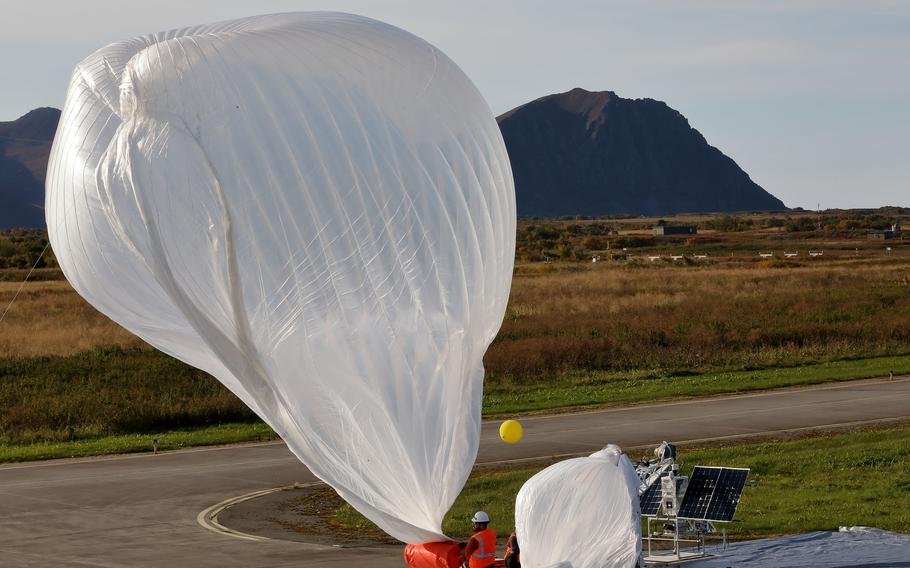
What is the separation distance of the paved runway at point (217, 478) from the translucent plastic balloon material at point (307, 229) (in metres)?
5.72

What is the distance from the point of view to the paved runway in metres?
21.0

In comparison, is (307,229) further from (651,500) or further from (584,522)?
(651,500)

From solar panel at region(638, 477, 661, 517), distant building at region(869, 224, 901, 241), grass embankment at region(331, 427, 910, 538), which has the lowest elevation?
grass embankment at region(331, 427, 910, 538)

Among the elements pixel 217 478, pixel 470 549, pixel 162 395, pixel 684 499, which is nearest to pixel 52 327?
pixel 162 395

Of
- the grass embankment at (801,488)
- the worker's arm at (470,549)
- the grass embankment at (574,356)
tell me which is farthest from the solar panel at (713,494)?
the grass embankment at (574,356)

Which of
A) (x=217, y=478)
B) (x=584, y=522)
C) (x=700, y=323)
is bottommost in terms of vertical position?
(x=217, y=478)

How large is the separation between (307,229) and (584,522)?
5136mm

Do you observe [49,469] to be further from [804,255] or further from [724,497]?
[804,255]

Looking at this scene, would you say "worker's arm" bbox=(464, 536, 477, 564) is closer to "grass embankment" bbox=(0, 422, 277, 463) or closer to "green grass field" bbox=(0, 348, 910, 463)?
"grass embankment" bbox=(0, 422, 277, 463)

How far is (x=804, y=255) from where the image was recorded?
116m

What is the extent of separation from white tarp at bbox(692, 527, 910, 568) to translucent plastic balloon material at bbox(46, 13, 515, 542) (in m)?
5.26

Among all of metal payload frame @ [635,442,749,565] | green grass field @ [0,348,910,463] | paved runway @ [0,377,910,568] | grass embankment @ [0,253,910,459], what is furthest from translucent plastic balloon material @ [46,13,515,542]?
grass embankment @ [0,253,910,459]

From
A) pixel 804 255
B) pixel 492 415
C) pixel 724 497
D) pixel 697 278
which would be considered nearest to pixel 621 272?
pixel 697 278

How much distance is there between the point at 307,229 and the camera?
1416cm
